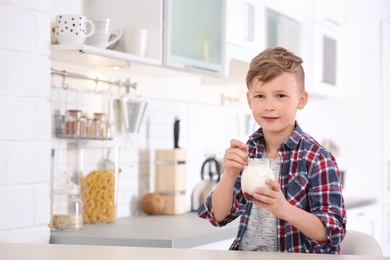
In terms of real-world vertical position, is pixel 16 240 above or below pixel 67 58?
below

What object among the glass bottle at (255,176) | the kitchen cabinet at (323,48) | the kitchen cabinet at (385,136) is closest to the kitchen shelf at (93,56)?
the glass bottle at (255,176)

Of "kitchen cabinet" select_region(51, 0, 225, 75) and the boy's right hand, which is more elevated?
"kitchen cabinet" select_region(51, 0, 225, 75)

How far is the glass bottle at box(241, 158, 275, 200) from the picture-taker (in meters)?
1.80

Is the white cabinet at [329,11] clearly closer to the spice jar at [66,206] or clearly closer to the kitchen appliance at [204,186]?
the kitchen appliance at [204,186]

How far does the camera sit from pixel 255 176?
180cm

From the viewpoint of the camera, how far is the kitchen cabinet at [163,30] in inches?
127

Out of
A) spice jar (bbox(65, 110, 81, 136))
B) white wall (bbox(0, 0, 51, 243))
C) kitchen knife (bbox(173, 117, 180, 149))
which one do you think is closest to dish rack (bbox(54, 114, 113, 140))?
spice jar (bbox(65, 110, 81, 136))

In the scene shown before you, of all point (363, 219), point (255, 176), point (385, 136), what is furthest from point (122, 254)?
point (385, 136)


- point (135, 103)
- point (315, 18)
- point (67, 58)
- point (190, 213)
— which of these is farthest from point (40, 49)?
point (315, 18)

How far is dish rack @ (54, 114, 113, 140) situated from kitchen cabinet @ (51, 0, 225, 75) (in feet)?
0.87

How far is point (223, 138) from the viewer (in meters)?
4.51

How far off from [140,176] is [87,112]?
0.56 meters

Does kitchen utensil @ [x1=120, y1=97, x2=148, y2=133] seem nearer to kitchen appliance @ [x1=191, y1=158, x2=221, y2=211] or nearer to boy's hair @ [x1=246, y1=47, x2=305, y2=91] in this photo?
kitchen appliance @ [x1=191, y1=158, x2=221, y2=211]

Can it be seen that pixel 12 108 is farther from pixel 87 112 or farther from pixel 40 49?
pixel 87 112
